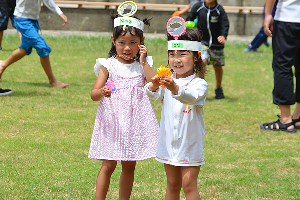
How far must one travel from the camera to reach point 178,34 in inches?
117

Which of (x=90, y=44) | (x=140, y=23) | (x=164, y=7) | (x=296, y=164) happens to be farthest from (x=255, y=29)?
(x=140, y=23)

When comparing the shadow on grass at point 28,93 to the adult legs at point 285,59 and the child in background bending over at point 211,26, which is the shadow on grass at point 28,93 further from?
the adult legs at point 285,59

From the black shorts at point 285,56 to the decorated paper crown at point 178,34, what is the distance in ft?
9.08

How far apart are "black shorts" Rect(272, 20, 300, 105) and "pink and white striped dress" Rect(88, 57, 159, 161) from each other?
2.80 metres

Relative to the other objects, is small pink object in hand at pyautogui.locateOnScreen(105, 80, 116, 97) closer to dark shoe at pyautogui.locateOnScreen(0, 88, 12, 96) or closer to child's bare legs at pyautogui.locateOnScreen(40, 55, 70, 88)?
dark shoe at pyautogui.locateOnScreen(0, 88, 12, 96)

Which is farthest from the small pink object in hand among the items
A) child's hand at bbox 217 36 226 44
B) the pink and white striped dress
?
child's hand at bbox 217 36 226 44

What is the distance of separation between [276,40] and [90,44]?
7.02 m

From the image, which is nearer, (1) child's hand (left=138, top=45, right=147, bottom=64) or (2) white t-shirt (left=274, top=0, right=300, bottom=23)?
(1) child's hand (left=138, top=45, right=147, bottom=64)

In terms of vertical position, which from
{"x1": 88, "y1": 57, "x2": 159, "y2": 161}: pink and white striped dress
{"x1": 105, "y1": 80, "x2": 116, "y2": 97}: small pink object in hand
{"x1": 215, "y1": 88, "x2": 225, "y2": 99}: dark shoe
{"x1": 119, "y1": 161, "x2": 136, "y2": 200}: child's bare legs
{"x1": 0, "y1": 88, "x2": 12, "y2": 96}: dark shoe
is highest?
{"x1": 105, "y1": 80, "x2": 116, "y2": 97}: small pink object in hand

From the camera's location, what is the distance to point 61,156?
4367 millimetres

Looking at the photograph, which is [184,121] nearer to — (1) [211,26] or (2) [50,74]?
(1) [211,26]

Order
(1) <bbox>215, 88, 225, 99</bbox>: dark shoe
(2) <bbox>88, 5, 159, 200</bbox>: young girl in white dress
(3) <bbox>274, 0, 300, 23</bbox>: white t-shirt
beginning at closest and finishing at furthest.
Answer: (2) <bbox>88, 5, 159, 200</bbox>: young girl in white dress, (3) <bbox>274, 0, 300, 23</bbox>: white t-shirt, (1) <bbox>215, 88, 225, 99</bbox>: dark shoe

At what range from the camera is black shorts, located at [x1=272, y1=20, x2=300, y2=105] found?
17.7 feet

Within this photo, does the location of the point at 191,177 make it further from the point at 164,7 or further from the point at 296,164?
the point at 164,7
